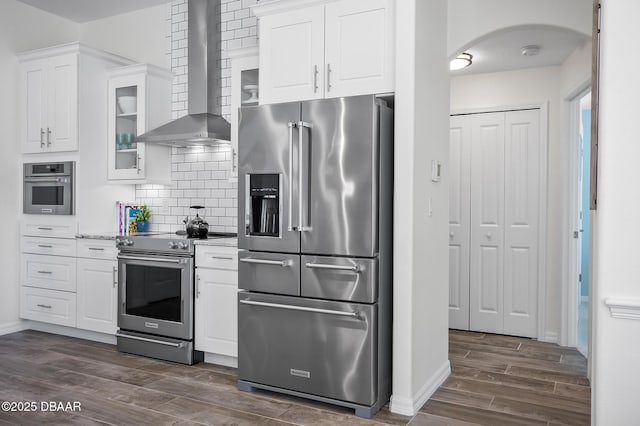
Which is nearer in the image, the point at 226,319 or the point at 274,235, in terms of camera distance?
the point at 274,235

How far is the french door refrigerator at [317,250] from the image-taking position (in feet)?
9.60

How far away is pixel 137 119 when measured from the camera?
4645mm

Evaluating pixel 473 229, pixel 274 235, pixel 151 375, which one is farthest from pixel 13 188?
pixel 473 229

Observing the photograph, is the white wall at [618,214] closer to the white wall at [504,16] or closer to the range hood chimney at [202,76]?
the white wall at [504,16]

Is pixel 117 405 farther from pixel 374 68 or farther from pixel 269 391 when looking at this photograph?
pixel 374 68

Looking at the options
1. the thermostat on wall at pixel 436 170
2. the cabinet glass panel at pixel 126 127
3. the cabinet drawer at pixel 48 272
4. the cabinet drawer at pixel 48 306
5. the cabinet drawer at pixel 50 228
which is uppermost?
the cabinet glass panel at pixel 126 127

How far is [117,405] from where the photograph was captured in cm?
307

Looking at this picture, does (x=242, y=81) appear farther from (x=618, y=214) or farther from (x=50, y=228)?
(x=618, y=214)

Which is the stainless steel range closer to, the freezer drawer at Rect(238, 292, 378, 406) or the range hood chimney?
the freezer drawer at Rect(238, 292, 378, 406)

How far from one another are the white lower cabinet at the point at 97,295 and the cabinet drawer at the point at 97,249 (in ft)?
0.14

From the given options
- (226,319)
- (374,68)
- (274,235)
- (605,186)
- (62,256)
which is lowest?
(226,319)

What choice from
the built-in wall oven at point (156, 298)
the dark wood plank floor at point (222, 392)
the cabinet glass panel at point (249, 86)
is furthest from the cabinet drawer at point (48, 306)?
the cabinet glass panel at point (249, 86)

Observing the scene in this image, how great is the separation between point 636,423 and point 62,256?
4.51 metres

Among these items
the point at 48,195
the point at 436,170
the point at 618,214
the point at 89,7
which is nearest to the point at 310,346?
the point at 436,170
